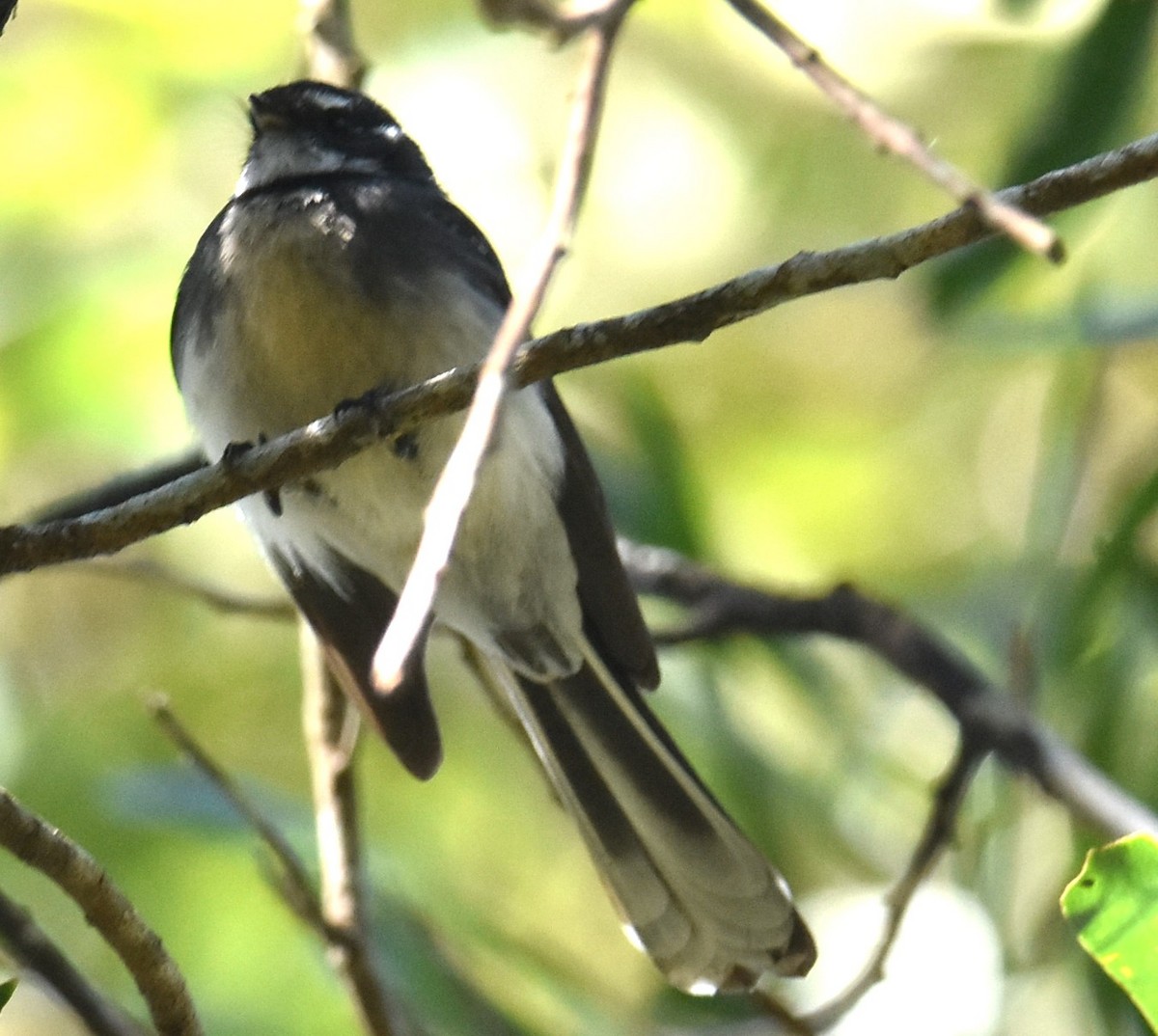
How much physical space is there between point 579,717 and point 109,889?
3.73 feet

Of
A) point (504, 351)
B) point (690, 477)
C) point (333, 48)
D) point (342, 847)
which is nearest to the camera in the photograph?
point (504, 351)

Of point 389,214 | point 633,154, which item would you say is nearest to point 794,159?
point 633,154

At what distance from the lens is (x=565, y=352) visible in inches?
69.3

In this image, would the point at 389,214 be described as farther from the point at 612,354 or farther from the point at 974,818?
the point at 974,818

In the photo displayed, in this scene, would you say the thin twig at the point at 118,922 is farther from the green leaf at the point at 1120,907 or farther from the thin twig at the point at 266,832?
the green leaf at the point at 1120,907

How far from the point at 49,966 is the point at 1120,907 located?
111 cm

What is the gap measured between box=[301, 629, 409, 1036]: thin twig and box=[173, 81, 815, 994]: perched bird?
116mm

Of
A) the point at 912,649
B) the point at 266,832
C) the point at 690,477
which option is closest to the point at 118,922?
the point at 266,832

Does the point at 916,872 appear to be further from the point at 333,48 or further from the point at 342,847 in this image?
the point at 333,48

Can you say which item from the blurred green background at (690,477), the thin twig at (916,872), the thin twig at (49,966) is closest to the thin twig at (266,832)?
the thin twig at (49,966)

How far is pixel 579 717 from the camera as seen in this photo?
281 centimetres

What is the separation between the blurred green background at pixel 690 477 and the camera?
9.72 feet

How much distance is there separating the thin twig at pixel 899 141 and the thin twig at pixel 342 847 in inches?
51.8

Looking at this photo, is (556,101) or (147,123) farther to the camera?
(556,101)
